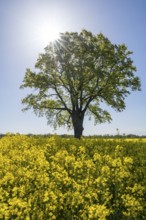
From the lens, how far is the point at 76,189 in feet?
33.5

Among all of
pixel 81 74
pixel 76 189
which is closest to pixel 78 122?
pixel 81 74

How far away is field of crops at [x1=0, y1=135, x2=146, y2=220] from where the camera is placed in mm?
9283

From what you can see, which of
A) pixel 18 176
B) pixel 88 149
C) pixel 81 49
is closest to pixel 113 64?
pixel 81 49

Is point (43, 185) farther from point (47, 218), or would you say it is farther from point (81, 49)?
point (81, 49)

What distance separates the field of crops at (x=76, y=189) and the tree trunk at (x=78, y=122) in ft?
92.0

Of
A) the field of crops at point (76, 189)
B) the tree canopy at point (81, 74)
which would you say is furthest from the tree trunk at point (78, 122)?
the field of crops at point (76, 189)

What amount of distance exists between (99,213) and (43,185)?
115 inches

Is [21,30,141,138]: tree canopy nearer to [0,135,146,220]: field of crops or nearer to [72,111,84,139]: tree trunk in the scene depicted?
[72,111,84,139]: tree trunk

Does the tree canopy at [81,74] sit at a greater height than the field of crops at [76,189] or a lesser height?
greater

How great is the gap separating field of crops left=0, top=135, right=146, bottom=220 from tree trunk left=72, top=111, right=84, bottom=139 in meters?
28.1

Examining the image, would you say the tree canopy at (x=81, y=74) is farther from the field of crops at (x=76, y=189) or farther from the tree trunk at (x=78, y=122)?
the field of crops at (x=76, y=189)

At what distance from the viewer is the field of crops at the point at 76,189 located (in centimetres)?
928

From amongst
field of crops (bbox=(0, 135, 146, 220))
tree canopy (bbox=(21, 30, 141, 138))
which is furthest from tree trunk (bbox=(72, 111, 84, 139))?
field of crops (bbox=(0, 135, 146, 220))

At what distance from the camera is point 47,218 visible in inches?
369
